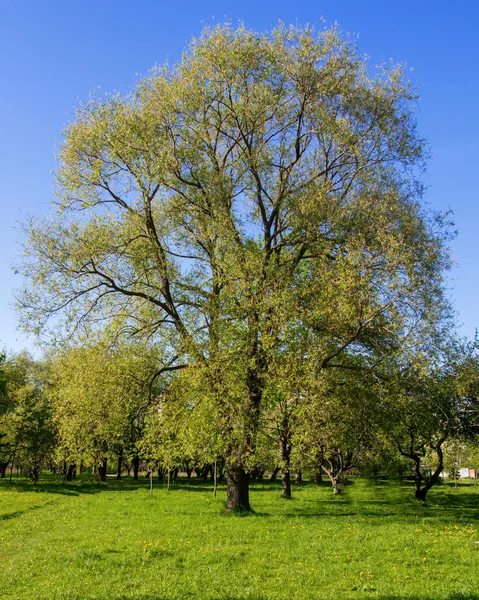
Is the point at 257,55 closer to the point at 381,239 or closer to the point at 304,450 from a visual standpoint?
the point at 381,239

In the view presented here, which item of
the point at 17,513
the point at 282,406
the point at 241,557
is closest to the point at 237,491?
the point at 282,406

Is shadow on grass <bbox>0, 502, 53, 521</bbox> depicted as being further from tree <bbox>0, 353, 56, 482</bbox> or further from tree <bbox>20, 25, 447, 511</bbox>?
tree <bbox>0, 353, 56, 482</bbox>

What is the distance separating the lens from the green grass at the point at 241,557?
1173 centimetres

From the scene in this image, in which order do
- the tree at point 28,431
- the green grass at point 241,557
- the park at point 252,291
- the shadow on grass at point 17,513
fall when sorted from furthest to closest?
the tree at point 28,431 → the shadow on grass at point 17,513 → the park at point 252,291 → the green grass at point 241,557

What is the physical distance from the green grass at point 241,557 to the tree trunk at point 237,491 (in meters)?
1.13

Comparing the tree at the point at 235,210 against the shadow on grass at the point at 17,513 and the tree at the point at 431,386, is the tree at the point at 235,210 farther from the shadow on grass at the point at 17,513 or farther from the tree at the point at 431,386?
the shadow on grass at the point at 17,513

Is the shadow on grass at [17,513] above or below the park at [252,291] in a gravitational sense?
below

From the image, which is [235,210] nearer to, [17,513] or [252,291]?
[252,291]

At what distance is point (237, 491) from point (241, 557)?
10579 mm

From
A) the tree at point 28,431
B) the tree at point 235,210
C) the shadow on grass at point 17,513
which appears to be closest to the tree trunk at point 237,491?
the tree at point 235,210

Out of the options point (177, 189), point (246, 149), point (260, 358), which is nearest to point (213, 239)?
point (177, 189)

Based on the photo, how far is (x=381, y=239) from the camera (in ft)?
72.0

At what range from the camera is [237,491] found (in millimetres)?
25656

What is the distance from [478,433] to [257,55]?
2635 centimetres
